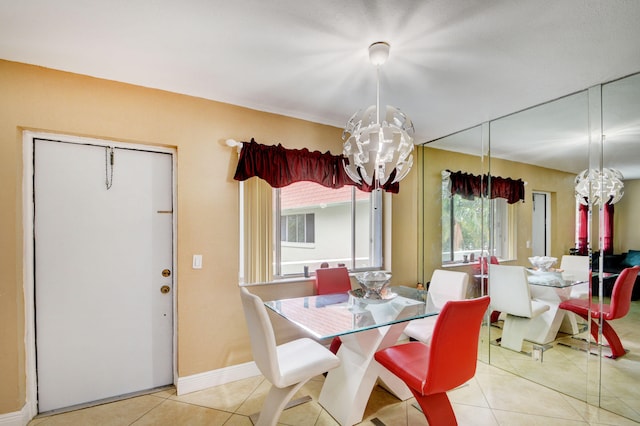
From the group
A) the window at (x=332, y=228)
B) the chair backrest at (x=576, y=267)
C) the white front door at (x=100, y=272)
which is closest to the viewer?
the white front door at (x=100, y=272)

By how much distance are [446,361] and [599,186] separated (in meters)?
1.84

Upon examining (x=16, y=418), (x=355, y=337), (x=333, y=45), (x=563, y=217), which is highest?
(x=333, y=45)

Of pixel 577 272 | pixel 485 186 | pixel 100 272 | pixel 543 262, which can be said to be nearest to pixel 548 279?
pixel 543 262

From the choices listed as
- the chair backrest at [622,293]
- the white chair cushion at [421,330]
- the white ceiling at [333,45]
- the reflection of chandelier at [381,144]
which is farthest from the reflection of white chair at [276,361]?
the chair backrest at [622,293]

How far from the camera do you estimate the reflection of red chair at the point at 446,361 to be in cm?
168

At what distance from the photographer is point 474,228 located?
3406 mm

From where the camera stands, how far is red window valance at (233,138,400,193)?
109 inches

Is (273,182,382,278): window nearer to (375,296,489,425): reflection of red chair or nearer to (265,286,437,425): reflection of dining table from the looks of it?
(265,286,437,425): reflection of dining table

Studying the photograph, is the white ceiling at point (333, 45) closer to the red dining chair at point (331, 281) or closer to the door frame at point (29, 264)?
the door frame at point (29, 264)

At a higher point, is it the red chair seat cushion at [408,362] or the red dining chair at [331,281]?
the red dining chair at [331,281]

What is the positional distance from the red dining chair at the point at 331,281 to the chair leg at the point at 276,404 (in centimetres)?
107

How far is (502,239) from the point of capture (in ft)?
10.3

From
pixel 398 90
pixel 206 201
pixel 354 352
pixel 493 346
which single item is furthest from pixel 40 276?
pixel 493 346

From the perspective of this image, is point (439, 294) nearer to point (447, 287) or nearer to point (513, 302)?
point (447, 287)
